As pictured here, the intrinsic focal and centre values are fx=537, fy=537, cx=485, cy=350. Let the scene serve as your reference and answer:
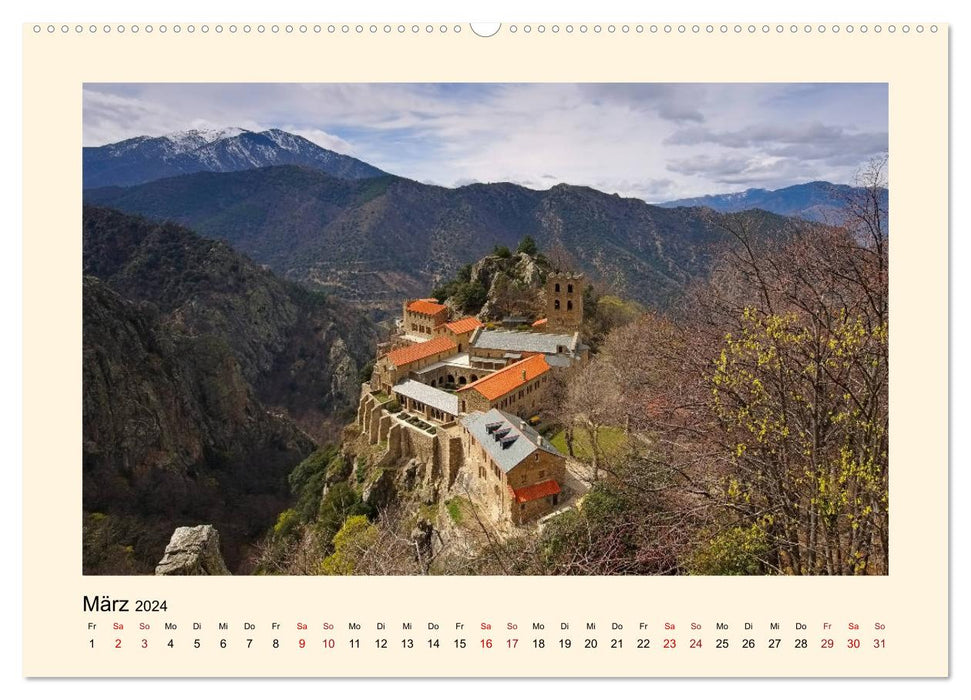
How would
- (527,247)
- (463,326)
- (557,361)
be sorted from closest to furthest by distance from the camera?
(557,361)
(463,326)
(527,247)

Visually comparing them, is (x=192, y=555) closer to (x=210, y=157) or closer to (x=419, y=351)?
(x=419, y=351)

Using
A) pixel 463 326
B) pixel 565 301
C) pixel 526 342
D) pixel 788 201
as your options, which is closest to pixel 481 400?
pixel 526 342

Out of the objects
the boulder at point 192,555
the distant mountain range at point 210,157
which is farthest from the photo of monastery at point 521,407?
the distant mountain range at point 210,157

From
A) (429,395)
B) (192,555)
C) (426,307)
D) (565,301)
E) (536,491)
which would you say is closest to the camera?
(192,555)

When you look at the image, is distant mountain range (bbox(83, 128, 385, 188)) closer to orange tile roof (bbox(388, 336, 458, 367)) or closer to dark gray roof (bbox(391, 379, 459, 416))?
orange tile roof (bbox(388, 336, 458, 367))

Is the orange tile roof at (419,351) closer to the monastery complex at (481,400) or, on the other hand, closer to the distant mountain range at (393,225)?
the monastery complex at (481,400)

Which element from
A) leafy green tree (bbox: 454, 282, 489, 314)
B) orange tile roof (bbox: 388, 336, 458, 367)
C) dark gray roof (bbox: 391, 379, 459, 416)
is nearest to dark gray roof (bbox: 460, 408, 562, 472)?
dark gray roof (bbox: 391, 379, 459, 416)
